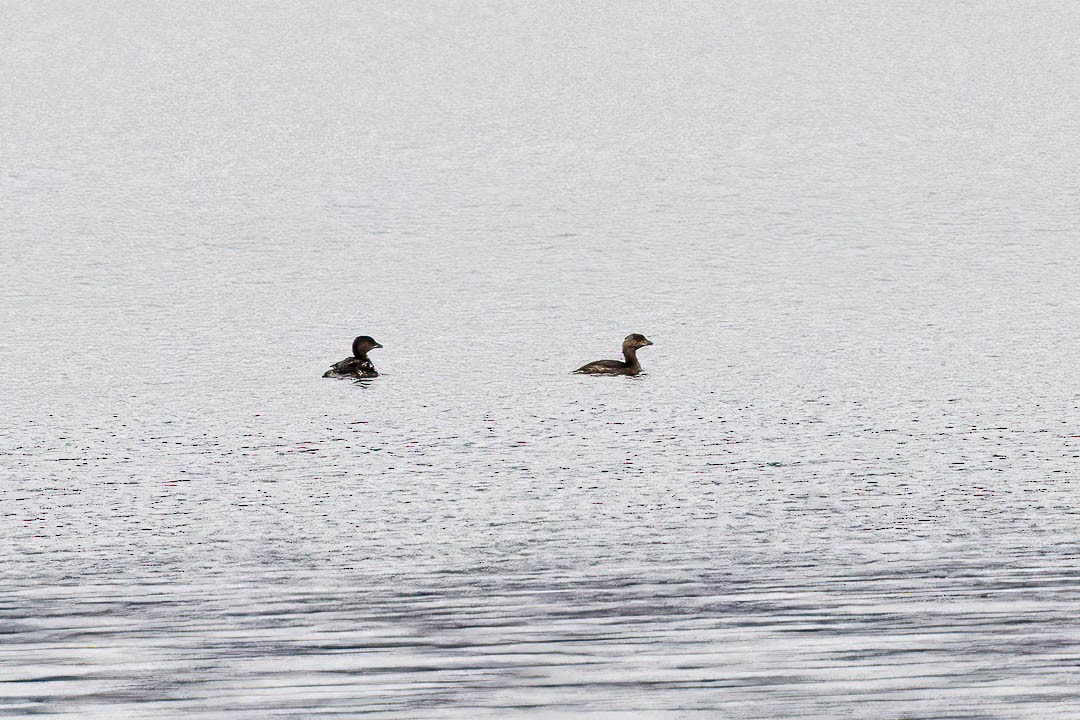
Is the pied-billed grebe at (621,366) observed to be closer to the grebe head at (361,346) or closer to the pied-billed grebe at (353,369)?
the pied-billed grebe at (353,369)

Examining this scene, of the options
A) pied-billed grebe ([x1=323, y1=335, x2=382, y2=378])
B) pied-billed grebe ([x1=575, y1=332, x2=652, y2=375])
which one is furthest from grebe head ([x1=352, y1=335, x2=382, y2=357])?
pied-billed grebe ([x1=575, y1=332, x2=652, y2=375])

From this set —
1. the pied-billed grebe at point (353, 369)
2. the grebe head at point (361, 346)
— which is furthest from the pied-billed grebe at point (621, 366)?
the grebe head at point (361, 346)

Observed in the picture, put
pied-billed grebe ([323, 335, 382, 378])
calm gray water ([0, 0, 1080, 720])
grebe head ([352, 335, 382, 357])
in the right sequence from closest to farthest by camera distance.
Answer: calm gray water ([0, 0, 1080, 720]), pied-billed grebe ([323, 335, 382, 378]), grebe head ([352, 335, 382, 357])

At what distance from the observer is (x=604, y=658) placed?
5707 mm

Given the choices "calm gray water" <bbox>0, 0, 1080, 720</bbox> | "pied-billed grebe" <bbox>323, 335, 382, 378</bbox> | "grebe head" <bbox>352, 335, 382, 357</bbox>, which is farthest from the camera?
"grebe head" <bbox>352, 335, 382, 357</bbox>

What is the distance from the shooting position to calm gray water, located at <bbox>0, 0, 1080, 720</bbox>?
577 centimetres

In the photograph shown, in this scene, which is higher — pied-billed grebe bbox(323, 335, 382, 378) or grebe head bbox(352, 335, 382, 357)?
grebe head bbox(352, 335, 382, 357)

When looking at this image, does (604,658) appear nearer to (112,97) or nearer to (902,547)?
(902,547)

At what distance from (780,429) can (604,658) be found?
565 cm

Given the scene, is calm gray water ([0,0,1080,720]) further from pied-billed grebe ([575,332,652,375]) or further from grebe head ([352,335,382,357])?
grebe head ([352,335,382,357])

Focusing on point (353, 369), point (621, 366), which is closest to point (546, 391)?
point (621, 366)

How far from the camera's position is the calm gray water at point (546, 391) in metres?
5.77

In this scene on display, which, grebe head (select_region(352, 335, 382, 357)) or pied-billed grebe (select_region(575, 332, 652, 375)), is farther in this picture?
grebe head (select_region(352, 335, 382, 357))

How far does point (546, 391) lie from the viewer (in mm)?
13438
